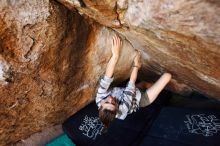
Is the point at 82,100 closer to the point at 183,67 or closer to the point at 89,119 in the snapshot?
the point at 89,119

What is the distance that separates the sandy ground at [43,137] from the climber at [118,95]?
610mm

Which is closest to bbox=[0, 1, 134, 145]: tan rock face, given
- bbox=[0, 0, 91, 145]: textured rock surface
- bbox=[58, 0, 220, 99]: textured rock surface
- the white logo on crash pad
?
bbox=[0, 0, 91, 145]: textured rock surface

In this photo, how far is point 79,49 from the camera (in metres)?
2.96

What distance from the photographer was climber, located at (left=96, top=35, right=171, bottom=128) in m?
3.12

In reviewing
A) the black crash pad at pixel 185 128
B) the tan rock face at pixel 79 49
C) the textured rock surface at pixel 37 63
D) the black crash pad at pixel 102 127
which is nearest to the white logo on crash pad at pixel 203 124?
the black crash pad at pixel 185 128

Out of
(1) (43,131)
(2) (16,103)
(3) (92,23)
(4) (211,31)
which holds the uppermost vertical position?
(4) (211,31)

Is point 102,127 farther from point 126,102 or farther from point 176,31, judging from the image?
point 176,31

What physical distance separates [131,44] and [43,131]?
1.47m

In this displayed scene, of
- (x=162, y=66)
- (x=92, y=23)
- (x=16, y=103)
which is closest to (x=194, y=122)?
(x=162, y=66)

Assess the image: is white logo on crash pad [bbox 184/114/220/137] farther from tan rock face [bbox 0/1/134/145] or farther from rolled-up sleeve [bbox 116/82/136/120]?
tan rock face [bbox 0/1/134/145]

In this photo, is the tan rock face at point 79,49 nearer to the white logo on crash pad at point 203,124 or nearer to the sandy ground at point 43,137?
the sandy ground at point 43,137

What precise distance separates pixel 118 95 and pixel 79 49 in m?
0.84

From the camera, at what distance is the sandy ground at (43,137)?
3.24 metres

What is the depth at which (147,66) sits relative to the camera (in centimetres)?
380
